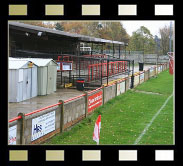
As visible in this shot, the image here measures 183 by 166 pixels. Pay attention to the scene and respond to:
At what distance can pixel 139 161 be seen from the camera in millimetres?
4676

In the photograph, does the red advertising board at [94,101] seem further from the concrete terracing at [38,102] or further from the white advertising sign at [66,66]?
the white advertising sign at [66,66]

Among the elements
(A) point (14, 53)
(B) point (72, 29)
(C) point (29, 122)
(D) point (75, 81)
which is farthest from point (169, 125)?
(B) point (72, 29)

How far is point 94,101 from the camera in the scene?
14336 millimetres

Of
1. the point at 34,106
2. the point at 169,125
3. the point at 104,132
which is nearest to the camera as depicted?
the point at 104,132

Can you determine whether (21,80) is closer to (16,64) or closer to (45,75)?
(16,64)

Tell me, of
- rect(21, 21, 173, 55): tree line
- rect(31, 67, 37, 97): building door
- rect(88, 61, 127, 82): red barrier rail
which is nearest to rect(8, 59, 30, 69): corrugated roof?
rect(31, 67, 37, 97): building door

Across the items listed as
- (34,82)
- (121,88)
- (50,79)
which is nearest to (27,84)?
(34,82)

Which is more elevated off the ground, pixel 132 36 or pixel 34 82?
pixel 132 36

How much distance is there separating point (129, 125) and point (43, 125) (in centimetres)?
388

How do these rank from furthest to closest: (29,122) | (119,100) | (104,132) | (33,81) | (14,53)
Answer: (14,53)
(119,100)
(33,81)
(104,132)
(29,122)
